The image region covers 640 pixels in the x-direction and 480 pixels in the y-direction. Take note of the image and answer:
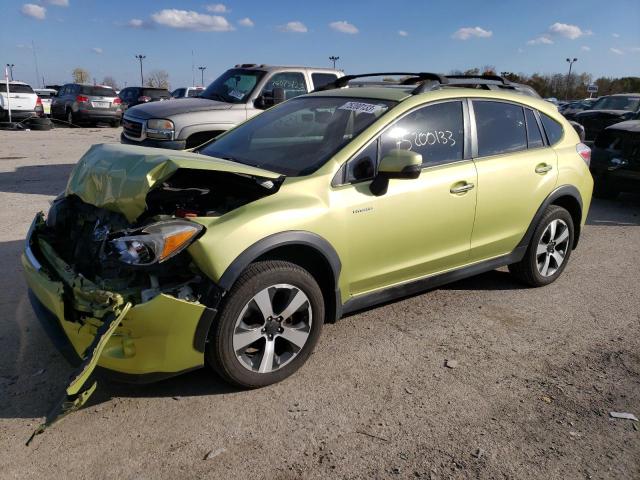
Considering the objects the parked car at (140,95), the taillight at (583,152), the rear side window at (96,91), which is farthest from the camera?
the parked car at (140,95)

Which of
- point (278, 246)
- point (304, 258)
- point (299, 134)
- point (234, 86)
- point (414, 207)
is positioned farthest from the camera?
point (234, 86)

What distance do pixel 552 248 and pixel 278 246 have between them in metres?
2.94

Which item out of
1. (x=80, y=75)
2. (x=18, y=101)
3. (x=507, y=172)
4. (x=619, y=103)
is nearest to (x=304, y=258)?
(x=507, y=172)

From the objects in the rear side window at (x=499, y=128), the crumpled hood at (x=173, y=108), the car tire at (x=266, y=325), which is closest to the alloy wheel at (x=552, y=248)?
the rear side window at (x=499, y=128)

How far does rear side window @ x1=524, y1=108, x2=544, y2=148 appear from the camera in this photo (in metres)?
4.58

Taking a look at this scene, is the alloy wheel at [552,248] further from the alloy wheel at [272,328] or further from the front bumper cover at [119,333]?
the front bumper cover at [119,333]

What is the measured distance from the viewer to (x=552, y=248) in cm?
480

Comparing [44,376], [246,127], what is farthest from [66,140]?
[44,376]

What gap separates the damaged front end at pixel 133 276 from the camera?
262 centimetres

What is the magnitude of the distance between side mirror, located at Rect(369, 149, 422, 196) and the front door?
17 centimetres

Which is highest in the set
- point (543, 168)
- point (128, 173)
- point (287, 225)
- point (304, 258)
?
point (128, 173)

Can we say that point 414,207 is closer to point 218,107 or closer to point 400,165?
point 400,165

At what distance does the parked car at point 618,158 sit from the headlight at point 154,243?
24.1 feet

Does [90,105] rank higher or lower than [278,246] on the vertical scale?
higher
